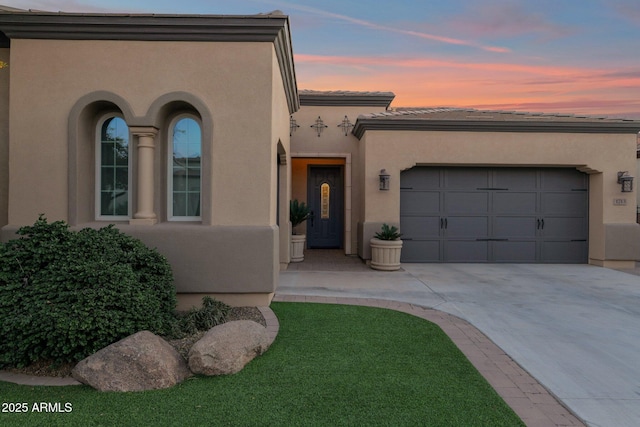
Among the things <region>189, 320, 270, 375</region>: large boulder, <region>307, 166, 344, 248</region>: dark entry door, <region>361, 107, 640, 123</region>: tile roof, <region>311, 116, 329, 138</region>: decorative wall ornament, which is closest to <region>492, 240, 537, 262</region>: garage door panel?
<region>361, 107, 640, 123</region>: tile roof

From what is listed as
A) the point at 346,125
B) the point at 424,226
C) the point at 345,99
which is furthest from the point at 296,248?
the point at 345,99

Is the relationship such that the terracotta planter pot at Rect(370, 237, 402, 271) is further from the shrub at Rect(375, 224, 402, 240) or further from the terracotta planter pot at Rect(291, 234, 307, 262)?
the terracotta planter pot at Rect(291, 234, 307, 262)

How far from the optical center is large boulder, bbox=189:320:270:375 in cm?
339

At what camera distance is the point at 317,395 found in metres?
3.05

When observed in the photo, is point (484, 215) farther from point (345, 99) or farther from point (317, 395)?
point (317, 395)

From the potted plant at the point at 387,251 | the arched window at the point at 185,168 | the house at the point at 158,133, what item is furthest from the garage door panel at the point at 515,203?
the arched window at the point at 185,168

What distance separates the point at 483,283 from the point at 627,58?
862cm

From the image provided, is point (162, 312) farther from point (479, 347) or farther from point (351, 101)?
point (351, 101)

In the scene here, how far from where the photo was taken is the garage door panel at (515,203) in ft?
33.7

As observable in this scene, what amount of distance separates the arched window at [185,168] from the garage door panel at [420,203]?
6193 mm

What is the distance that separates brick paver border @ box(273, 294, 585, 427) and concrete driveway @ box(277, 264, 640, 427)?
0.36 ft

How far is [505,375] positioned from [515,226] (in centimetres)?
779

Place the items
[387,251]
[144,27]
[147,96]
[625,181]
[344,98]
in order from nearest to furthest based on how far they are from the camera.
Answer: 1. [144,27]
2. [147,96]
3. [387,251]
4. [625,181]
5. [344,98]

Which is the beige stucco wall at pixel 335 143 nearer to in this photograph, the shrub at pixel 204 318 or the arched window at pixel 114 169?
the arched window at pixel 114 169
